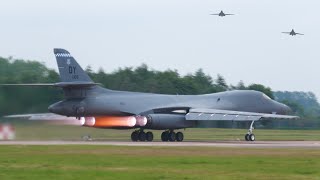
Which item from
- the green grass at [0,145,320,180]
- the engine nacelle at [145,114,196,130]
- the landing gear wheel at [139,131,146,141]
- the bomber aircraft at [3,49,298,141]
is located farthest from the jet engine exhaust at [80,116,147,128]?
the green grass at [0,145,320,180]

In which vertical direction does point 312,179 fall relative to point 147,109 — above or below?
below

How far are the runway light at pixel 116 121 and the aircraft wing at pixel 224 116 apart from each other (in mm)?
3976

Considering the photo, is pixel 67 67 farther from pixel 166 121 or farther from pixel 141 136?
pixel 166 121

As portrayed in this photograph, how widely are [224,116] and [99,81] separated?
15.7 metres

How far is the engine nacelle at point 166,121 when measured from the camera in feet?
189

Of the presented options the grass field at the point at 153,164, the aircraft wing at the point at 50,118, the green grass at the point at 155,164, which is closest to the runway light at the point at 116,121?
the aircraft wing at the point at 50,118

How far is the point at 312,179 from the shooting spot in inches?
1011

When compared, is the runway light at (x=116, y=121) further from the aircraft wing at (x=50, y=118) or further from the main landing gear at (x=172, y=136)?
the main landing gear at (x=172, y=136)

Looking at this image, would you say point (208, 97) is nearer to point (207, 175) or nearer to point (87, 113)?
point (87, 113)

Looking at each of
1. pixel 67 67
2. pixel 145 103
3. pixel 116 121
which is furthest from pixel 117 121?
pixel 67 67

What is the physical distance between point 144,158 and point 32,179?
32.7ft

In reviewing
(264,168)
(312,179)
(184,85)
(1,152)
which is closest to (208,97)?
(184,85)

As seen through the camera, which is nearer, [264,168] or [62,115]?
[264,168]

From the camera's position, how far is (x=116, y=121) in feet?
191
